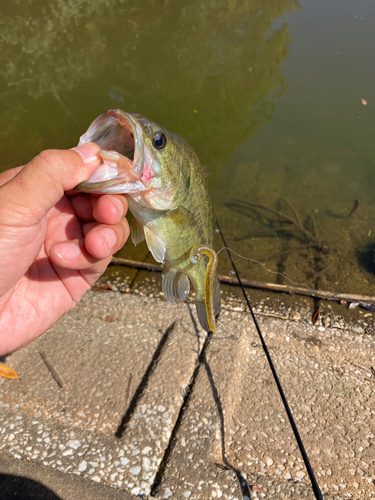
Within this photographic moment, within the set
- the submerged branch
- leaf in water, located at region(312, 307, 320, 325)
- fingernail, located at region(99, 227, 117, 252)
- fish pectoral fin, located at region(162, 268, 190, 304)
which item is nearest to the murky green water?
the submerged branch

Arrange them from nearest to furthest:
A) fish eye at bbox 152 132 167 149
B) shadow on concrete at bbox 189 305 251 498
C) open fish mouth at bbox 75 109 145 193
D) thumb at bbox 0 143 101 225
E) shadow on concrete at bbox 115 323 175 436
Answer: thumb at bbox 0 143 101 225 → open fish mouth at bbox 75 109 145 193 → fish eye at bbox 152 132 167 149 → shadow on concrete at bbox 189 305 251 498 → shadow on concrete at bbox 115 323 175 436

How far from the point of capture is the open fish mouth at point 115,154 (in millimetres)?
1598

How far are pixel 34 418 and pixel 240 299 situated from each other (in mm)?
2310

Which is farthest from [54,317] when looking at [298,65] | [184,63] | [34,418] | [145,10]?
[145,10]

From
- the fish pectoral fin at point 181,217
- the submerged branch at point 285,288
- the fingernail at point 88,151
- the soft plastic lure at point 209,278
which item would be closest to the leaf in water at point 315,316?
the submerged branch at point 285,288

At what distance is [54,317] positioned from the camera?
2393 millimetres

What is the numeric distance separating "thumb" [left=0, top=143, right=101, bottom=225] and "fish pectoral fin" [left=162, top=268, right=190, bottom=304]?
2.59ft

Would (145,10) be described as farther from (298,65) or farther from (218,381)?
(218,381)

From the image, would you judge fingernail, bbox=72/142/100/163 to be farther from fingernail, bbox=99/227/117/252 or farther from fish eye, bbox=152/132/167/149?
fingernail, bbox=99/227/117/252

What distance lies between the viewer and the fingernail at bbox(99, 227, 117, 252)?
1934 millimetres

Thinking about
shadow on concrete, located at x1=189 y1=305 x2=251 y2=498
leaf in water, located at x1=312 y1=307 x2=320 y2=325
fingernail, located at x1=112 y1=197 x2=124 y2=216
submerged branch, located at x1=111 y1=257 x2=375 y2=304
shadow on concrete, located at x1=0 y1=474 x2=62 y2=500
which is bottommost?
leaf in water, located at x1=312 y1=307 x2=320 y2=325

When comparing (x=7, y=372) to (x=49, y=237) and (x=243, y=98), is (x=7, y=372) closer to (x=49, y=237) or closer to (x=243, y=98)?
(x=49, y=237)

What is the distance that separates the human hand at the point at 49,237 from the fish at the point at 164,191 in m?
0.11

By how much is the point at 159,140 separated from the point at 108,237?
1.79 ft
